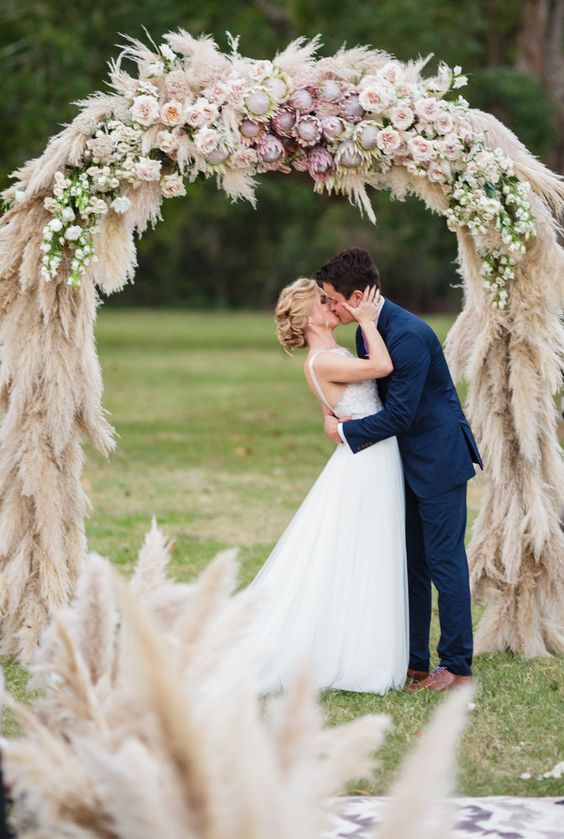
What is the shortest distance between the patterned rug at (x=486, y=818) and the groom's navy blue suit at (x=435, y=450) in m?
1.54

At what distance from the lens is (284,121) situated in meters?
5.71

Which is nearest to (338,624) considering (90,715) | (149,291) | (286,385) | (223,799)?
(90,715)

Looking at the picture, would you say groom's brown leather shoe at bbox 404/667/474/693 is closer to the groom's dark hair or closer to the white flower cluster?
the groom's dark hair

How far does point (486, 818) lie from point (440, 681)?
1699 millimetres

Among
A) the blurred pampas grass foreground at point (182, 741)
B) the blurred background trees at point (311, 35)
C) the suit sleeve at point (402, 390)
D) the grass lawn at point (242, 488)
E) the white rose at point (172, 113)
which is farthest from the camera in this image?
the blurred background trees at point (311, 35)

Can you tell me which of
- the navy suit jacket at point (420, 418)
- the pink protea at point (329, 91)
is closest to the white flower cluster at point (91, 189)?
the pink protea at point (329, 91)

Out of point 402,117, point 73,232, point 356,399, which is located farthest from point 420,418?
point 73,232

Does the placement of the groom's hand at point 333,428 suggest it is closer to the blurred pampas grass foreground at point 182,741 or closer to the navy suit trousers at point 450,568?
the navy suit trousers at point 450,568

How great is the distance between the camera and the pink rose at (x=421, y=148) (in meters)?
5.61

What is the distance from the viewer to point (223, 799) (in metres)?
2.01

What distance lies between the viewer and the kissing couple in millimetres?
5570

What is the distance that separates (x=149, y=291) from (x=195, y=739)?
2004 inches

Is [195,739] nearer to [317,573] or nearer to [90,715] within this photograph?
[90,715]

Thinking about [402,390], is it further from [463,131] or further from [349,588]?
[463,131]
